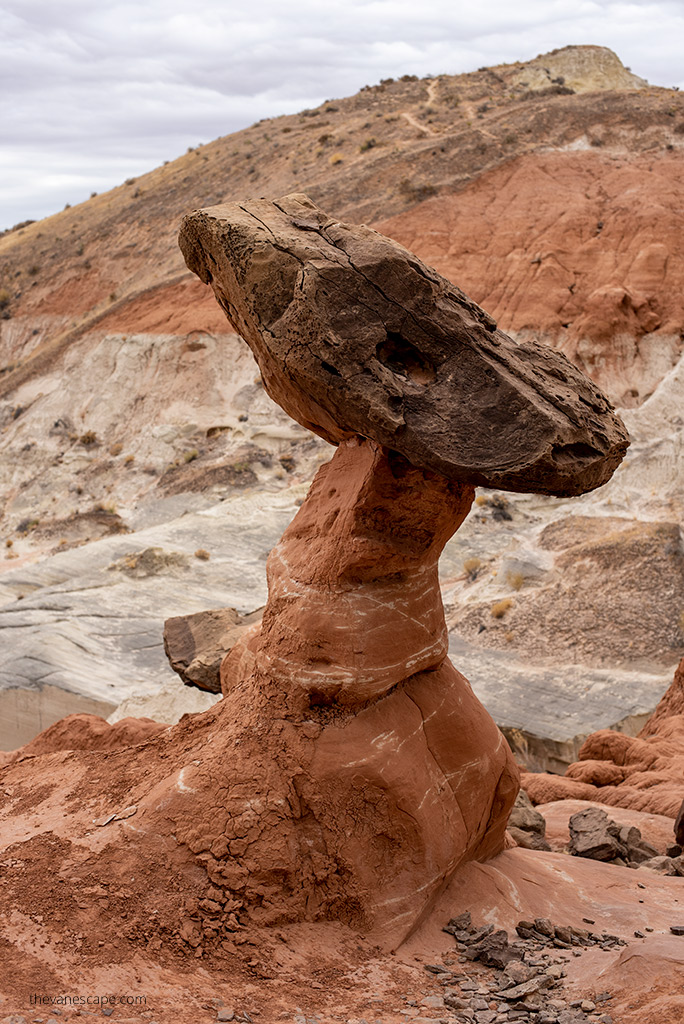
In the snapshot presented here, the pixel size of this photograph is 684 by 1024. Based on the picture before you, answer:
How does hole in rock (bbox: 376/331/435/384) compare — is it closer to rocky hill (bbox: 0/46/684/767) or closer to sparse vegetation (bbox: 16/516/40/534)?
rocky hill (bbox: 0/46/684/767)

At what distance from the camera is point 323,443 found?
23688mm

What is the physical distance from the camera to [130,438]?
25969mm

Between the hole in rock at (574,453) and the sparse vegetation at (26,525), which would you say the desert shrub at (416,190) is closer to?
the sparse vegetation at (26,525)

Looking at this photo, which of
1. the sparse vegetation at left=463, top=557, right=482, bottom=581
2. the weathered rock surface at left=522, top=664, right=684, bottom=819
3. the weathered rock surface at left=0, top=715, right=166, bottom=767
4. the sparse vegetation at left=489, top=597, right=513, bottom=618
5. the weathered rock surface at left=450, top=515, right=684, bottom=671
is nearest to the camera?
the weathered rock surface at left=0, top=715, right=166, bottom=767

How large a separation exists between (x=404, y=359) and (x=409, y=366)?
56mm

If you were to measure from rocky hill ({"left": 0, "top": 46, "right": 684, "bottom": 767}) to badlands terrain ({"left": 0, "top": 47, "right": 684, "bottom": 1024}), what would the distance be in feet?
0.28

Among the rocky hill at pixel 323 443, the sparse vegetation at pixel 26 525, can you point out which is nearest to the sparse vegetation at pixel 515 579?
the rocky hill at pixel 323 443

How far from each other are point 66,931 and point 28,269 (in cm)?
3556

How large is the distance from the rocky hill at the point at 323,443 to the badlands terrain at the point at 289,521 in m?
0.08

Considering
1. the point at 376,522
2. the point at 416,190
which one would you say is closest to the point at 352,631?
the point at 376,522

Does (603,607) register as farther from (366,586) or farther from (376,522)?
(376,522)

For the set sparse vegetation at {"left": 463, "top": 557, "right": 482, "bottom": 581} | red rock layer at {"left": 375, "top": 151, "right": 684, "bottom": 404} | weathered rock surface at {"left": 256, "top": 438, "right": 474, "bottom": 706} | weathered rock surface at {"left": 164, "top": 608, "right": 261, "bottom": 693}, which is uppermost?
red rock layer at {"left": 375, "top": 151, "right": 684, "bottom": 404}

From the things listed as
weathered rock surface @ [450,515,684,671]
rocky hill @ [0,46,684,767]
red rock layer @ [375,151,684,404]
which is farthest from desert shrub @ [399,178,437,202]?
weathered rock surface @ [450,515,684,671]

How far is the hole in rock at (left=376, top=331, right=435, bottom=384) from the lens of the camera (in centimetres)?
506
